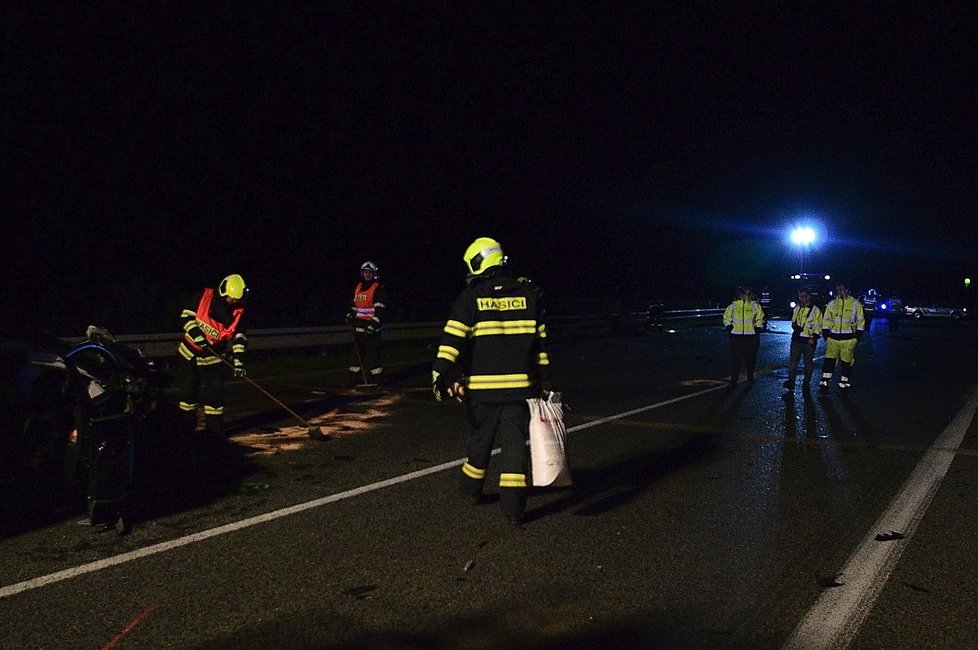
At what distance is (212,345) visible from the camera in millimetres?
8352

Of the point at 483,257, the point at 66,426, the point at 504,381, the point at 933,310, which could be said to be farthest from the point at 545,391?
the point at 933,310

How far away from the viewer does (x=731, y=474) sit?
275 inches

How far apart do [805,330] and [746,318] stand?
0.98 meters

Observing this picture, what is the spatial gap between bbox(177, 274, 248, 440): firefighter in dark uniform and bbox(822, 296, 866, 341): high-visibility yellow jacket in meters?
8.90

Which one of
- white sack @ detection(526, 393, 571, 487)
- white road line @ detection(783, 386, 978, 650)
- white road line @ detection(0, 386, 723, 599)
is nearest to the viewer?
white road line @ detection(783, 386, 978, 650)

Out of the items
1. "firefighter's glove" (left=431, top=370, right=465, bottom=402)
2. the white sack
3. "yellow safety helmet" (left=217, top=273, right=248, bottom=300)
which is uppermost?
"yellow safety helmet" (left=217, top=273, right=248, bottom=300)

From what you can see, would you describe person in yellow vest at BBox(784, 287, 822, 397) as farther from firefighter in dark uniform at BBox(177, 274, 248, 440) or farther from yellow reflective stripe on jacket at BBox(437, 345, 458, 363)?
yellow reflective stripe on jacket at BBox(437, 345, 458, 363)

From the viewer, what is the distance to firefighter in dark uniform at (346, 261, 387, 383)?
1259 centimetres

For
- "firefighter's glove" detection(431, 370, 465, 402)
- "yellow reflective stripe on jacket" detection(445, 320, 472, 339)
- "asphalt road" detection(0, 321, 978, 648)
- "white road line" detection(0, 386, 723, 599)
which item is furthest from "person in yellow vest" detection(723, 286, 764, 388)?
"yellow reflective stripe on jacket" detection(445, 320, 472, 339)

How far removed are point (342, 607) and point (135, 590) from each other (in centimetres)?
112

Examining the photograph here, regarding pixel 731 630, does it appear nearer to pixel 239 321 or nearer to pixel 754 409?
pixel 239 321

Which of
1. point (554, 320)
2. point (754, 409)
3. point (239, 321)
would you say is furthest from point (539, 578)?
point (554, 320)

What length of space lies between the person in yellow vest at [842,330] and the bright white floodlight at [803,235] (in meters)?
56.1

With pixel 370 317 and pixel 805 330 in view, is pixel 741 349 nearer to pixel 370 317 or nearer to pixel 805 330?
pixel 805 330
